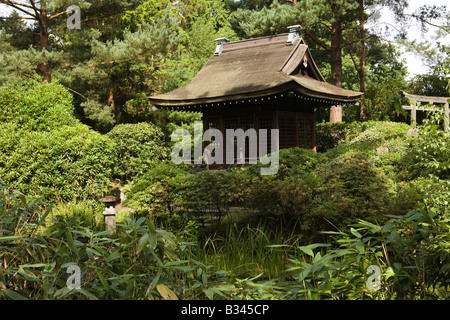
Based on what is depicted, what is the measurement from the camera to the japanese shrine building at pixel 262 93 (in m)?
14.6

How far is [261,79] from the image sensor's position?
14.9 meters

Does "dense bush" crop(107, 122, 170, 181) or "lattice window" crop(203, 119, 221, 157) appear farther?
"lattice window" crop(203, 119, 221, 157)

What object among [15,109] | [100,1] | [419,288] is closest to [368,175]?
[419,288]

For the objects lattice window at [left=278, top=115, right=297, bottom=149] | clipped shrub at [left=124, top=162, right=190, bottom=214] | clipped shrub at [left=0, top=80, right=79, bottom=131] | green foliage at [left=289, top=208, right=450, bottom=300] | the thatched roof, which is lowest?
clipped shrub at [left=124, top=162, right=190, bottom=214]

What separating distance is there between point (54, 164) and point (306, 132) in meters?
9.63

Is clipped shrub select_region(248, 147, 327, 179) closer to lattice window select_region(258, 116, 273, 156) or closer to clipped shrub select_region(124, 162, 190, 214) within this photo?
clipped shrub select_region(124, 162, 190, 214)

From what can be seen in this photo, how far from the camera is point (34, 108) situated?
14344 mm

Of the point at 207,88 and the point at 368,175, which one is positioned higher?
the point at 207,88

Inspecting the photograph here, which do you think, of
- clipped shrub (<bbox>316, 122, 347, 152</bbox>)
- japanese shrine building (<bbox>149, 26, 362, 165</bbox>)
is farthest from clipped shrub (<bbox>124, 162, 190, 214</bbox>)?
clipped shrub (<bbox>316, 122, 347, 152</bbox>)

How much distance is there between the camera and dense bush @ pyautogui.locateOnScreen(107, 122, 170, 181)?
14.1 metres

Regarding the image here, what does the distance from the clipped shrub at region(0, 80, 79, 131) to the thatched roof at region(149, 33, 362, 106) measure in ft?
11.0

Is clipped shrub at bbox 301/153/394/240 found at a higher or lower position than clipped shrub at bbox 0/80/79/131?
lower

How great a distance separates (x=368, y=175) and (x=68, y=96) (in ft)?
42.6
